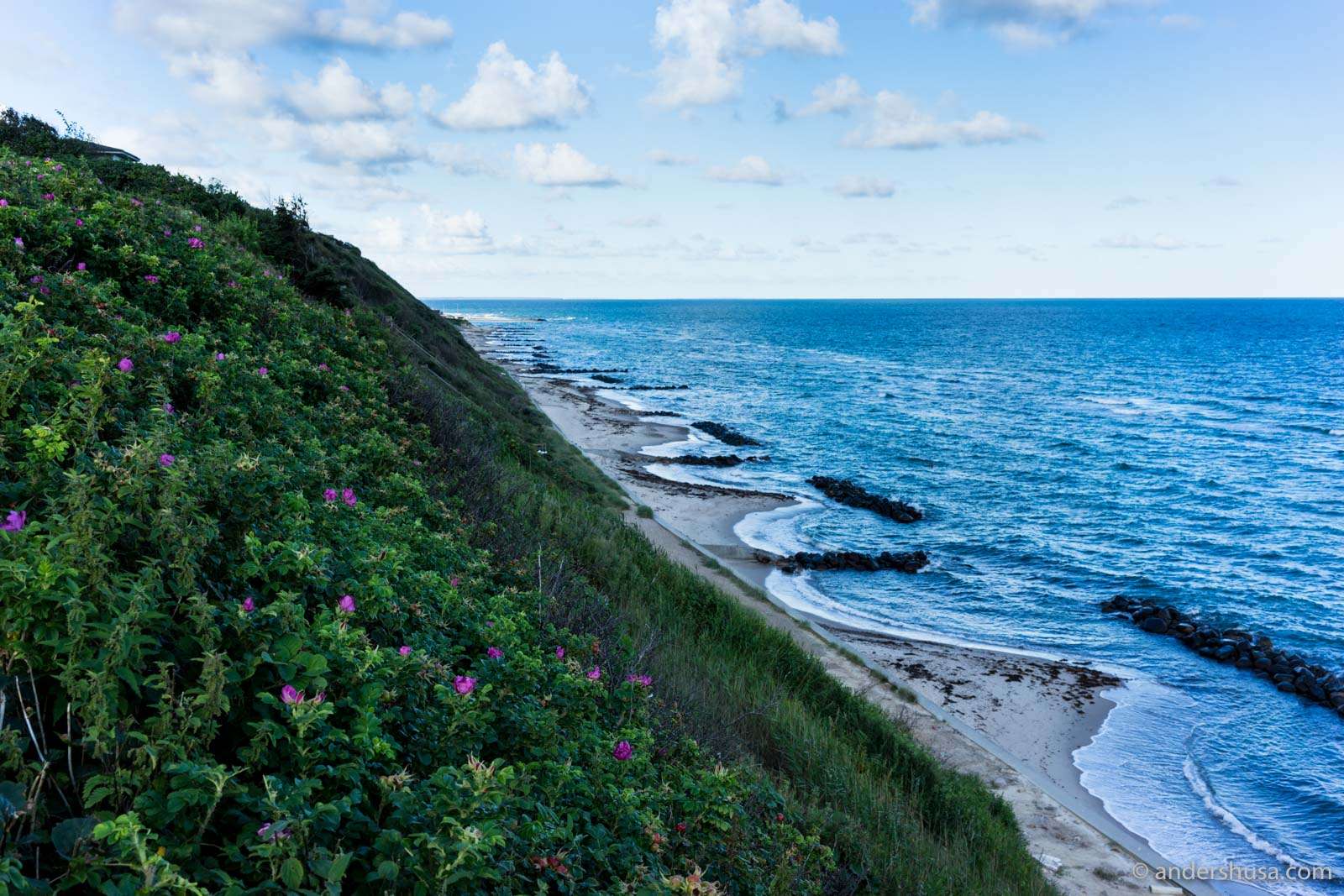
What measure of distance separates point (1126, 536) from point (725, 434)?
23.7 m

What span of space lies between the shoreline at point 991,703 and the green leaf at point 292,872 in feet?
36.9

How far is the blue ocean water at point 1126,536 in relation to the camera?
48.5ft

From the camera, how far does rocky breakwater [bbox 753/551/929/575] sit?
25.9 m

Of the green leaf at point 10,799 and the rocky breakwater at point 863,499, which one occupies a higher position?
the green leaf at point 10,799

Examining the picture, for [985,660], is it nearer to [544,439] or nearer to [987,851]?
[987,851]

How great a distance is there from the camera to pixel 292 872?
2615 millimetres

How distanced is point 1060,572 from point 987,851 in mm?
19644

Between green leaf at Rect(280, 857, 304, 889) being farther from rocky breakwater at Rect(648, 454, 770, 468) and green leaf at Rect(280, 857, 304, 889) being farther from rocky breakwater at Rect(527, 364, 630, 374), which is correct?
rocky breakwater at Rect(527, 364, 630, 374)

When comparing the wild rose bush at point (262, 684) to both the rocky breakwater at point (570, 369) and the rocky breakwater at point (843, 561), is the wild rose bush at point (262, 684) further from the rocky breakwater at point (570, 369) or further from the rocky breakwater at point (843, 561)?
the rocky breakwater at point (570, 369)

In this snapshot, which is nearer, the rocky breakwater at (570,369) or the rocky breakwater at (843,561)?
the rocky breakwater at (843,561)

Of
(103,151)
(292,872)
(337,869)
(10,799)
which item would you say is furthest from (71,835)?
Answer: (103,151)

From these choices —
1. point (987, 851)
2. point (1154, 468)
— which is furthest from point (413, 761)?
point (1154, 468)

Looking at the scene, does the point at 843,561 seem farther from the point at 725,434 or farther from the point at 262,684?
the point at 262,684

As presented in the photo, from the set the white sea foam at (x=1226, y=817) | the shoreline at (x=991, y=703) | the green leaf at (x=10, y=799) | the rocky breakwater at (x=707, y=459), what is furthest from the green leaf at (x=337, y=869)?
the rocky breakwater at (x=707, y=459)
